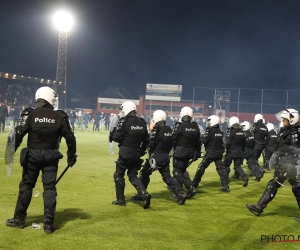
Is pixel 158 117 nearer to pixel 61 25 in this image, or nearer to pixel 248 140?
pixel 248 140

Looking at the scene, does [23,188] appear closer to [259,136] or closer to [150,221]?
[150,221]

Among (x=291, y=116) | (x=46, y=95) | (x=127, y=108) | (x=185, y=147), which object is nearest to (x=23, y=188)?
(x=46, y=95)

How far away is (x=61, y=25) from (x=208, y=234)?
125 ft

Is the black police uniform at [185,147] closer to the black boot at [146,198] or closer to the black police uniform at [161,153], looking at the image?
the black police uniform at [161,153]

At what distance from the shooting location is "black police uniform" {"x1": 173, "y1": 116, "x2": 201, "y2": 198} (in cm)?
888

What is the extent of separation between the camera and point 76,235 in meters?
5.49

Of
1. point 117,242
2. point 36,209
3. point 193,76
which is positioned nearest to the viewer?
point 117,242

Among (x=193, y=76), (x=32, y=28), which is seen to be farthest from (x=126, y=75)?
(x=32, y=28)

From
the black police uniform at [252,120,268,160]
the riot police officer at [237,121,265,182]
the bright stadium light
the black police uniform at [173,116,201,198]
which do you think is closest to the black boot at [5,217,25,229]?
the black police uniform at [173,116,201,198]

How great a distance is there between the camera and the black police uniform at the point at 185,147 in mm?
8875

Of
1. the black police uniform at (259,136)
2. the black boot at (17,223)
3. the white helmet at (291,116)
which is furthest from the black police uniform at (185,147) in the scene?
the black police uniform at (259,136)

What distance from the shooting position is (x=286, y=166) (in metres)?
6.45

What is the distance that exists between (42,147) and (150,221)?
7.03 feet

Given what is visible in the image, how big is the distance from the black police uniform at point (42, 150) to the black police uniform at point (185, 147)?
359 cm
